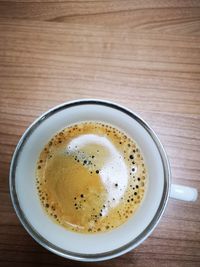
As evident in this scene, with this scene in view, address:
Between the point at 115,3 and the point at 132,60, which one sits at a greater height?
the point at 115,3

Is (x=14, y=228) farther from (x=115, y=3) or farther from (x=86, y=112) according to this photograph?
(x=115, y=3)

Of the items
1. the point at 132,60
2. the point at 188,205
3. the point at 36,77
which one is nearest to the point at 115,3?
the point at 132,60

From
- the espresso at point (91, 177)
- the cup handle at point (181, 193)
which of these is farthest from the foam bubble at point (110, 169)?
the cup handle at point (181, 193)

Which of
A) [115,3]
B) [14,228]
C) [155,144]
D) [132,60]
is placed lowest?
[14,228]

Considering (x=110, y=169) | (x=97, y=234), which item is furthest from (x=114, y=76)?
(x=97, y=234)

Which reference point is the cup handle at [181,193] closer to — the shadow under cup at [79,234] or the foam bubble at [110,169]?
the shadow under cup at [79,234]

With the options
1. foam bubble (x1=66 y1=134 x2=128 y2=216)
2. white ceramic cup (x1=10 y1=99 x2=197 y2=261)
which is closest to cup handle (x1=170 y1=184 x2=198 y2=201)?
white ceramic cup (x1=10 y1=99 x2=197 y2=261)
